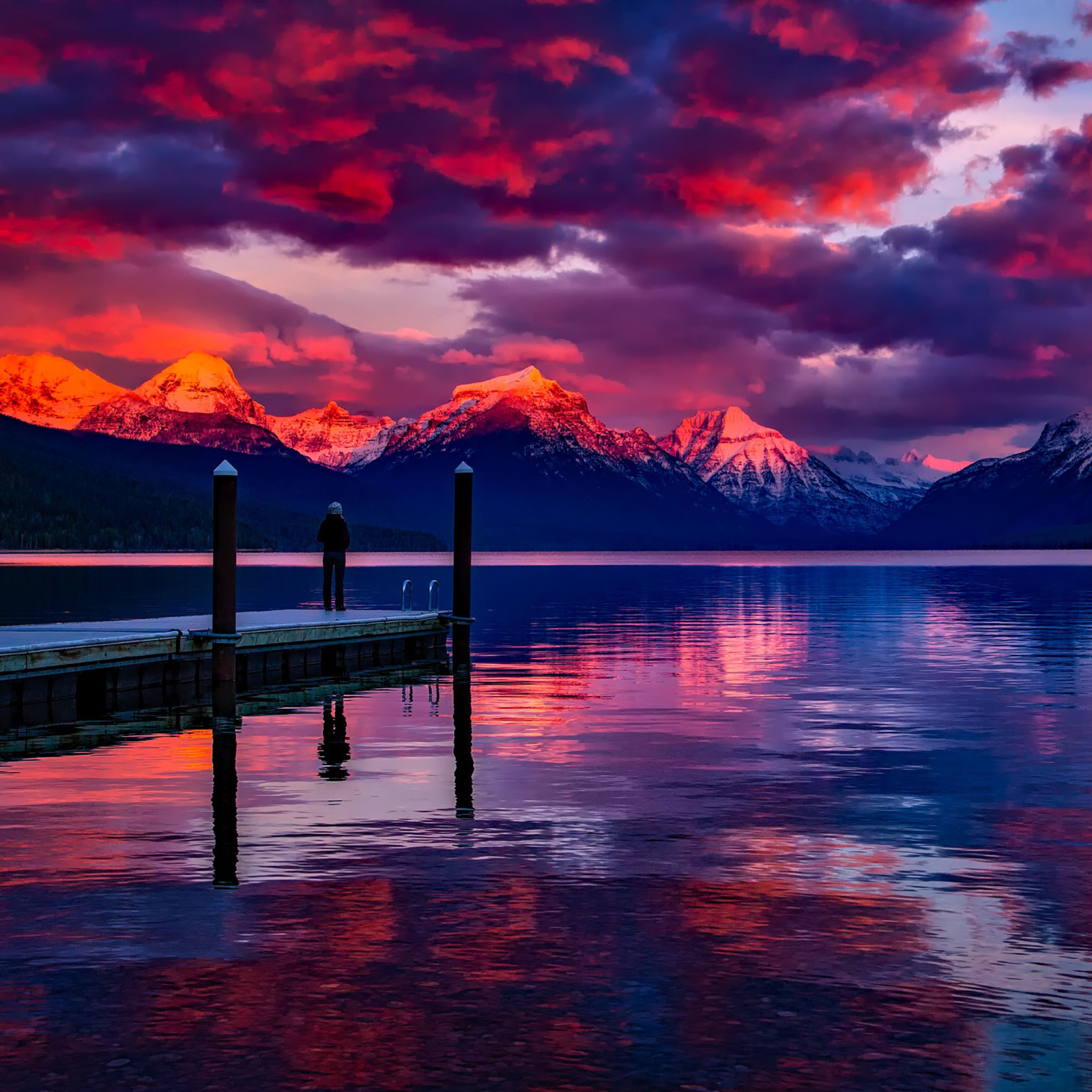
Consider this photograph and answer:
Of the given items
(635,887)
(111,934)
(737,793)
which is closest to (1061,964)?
(635,887)

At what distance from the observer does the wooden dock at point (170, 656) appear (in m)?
34.3

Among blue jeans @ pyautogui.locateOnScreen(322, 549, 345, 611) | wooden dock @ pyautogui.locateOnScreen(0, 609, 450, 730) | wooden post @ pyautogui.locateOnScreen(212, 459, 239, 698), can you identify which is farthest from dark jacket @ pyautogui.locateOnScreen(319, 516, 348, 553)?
wooden post @ pyautogui.locateOnScreen(212, 459, 239, 698)

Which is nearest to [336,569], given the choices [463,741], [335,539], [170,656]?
[335,539]

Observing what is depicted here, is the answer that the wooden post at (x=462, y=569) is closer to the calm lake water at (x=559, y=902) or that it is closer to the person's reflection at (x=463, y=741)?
the person's reflection at (x=463, y=741)

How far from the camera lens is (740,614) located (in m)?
87.3

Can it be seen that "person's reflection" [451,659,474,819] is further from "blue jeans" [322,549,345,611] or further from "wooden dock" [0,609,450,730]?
"blue jeans" [322,549,345,611]

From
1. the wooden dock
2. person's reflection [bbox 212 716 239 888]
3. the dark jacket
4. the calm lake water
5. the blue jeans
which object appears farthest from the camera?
the blue jeans

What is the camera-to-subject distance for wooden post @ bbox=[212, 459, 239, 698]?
3388 cm

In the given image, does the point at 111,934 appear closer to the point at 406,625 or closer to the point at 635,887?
the point at 635,887

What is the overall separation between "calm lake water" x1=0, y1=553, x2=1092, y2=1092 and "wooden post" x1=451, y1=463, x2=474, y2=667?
33.8ft

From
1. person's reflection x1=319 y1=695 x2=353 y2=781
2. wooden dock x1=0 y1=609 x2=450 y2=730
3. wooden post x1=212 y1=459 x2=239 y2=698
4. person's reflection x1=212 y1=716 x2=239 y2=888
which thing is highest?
wooden post x1=212 y1=459 x2=239 y2=698

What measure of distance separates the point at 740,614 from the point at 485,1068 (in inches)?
3031

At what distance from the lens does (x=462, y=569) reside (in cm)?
5212

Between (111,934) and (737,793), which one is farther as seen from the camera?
(737,793)
